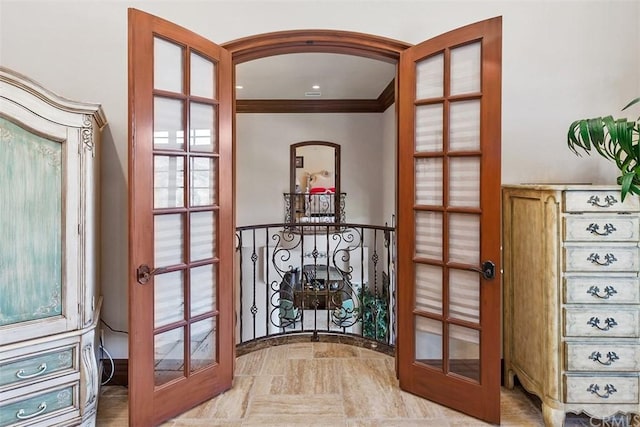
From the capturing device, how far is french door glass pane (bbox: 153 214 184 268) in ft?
6.99

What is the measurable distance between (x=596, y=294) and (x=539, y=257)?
335 mm

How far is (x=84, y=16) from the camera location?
8.50 ft

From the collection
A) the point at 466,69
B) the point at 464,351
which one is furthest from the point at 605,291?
the point at 466,69

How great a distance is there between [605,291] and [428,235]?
0.99 metres

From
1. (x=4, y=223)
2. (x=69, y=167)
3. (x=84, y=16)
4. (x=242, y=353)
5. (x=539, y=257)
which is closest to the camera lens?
(x=4, y=223)

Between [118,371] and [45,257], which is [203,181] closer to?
[45,257]

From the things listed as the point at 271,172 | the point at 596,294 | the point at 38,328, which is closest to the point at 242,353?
the point at 38,328

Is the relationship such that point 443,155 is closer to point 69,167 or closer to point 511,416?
point 511,416

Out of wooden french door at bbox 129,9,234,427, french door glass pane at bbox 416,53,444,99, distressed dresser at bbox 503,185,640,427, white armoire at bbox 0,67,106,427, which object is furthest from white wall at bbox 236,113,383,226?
distressed dresser at bbox 503,185,640,427

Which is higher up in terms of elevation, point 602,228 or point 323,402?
point 602,228

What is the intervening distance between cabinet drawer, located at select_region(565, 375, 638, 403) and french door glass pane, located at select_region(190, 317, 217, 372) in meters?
2.14

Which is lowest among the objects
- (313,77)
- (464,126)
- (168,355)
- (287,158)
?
(168,355)

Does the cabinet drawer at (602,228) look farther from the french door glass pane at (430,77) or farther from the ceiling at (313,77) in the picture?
the ceiling at (313,77)

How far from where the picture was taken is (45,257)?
75.4 inches
